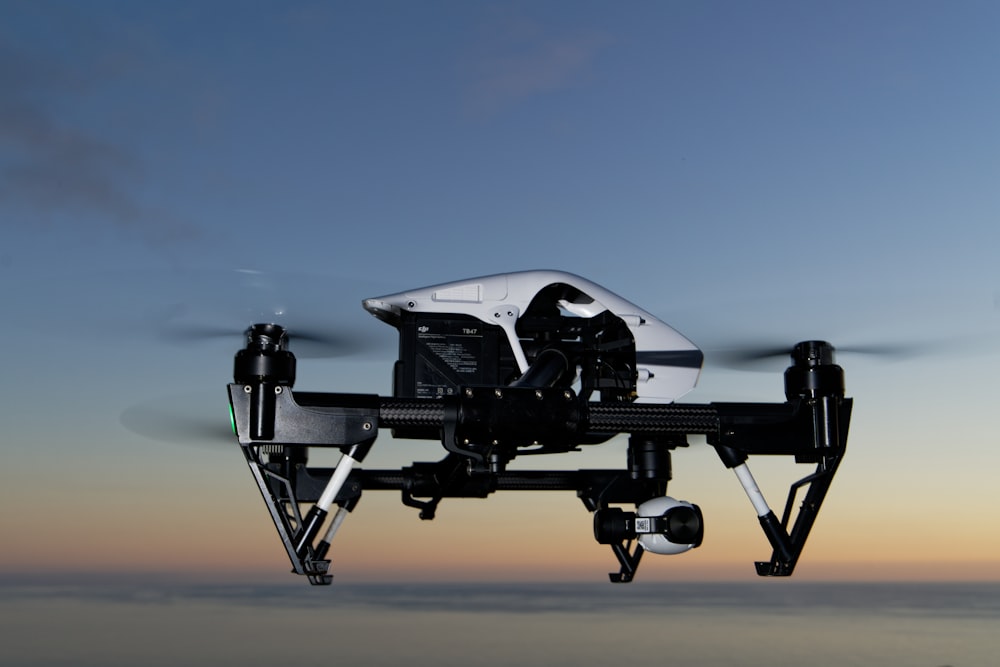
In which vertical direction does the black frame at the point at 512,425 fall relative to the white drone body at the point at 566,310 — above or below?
below

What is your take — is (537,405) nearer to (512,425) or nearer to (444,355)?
(512,425)

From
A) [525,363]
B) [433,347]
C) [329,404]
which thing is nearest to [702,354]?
[525,363]

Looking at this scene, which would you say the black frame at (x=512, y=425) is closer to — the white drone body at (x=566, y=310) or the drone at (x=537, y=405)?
the drone at (x=537, y=405)

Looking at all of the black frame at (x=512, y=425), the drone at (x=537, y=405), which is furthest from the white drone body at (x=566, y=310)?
the black frame at (x=512, y=425)

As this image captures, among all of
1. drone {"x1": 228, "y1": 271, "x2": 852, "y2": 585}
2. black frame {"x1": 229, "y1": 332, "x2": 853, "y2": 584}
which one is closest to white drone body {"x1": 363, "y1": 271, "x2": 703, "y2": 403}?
drone {"x1": 228, "y1": 271, "x2": 852, "y2": 585}

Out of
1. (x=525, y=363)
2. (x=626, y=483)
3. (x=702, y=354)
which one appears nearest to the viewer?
(x=525, y=363)

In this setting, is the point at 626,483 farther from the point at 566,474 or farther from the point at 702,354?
the point at 702,354

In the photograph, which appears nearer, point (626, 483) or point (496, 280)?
point (496, 280)
